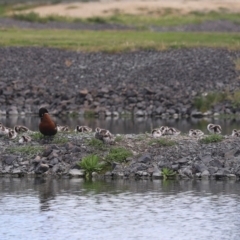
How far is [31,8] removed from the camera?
3738 inches

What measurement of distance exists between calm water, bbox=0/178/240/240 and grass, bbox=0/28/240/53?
3096 cm

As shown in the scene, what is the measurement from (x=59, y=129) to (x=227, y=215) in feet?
33.0

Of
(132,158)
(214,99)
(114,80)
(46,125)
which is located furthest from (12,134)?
(114,80)

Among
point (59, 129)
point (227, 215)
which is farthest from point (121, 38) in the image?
point (227, 215)

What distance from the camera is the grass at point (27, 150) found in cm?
2870

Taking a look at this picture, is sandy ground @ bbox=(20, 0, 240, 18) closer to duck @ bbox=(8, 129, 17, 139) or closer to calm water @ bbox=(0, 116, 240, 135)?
calm water @ bbox=(0, 116, 240, 135)

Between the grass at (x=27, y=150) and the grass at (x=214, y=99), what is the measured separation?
64.6 ft

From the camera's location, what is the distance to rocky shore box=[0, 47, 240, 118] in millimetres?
48312

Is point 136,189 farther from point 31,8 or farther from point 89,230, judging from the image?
point 31,8

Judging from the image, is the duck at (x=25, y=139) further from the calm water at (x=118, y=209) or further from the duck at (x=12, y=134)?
the calm water at (x=118, y=209)

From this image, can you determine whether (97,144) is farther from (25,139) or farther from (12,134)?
(12,134)

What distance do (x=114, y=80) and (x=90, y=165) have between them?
24509 mm

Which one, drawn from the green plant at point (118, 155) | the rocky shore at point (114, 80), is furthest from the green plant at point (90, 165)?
the rocky shore at point (114, 80)

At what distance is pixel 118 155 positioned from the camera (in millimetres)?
28297
